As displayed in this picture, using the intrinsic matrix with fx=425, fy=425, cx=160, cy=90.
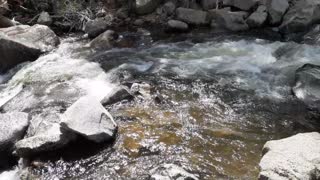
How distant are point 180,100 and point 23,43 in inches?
139

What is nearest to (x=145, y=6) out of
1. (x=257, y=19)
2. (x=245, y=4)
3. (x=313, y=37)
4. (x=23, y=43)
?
(x=245, y=4)

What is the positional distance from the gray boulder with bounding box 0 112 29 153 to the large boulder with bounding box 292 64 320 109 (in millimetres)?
3780

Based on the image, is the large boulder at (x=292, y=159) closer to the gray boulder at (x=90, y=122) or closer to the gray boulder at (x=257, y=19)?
the gray boulder at (x=90, y=122)

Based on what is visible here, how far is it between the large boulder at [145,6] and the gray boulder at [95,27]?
900mm

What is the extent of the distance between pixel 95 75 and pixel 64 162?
2567mm

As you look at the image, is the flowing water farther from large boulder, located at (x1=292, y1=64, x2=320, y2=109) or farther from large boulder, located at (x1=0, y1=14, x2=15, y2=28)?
large boulder, located at (x1=0, y1=14, x2=15, y2=28)

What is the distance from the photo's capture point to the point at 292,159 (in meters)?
4.09

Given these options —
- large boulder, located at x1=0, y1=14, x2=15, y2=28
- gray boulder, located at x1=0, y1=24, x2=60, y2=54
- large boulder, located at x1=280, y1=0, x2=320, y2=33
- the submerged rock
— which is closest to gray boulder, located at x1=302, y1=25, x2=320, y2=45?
large boulder, located at x1=280, y1=0, x2=320, y2=33

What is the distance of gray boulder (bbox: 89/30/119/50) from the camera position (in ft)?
27.3

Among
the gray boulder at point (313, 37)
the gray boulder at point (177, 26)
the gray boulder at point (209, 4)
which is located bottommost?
the gray boulder at point (313, 37)

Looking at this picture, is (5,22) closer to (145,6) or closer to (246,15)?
(145,6)

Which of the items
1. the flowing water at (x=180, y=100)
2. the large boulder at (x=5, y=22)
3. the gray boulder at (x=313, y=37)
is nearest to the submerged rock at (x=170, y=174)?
the flowing water at (x=180, y=100)

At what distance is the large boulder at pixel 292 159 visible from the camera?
3916 mm

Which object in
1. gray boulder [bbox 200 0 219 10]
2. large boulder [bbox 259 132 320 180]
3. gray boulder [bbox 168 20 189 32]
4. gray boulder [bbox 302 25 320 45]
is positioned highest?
large boulder [bbox 259 132 320 180]
